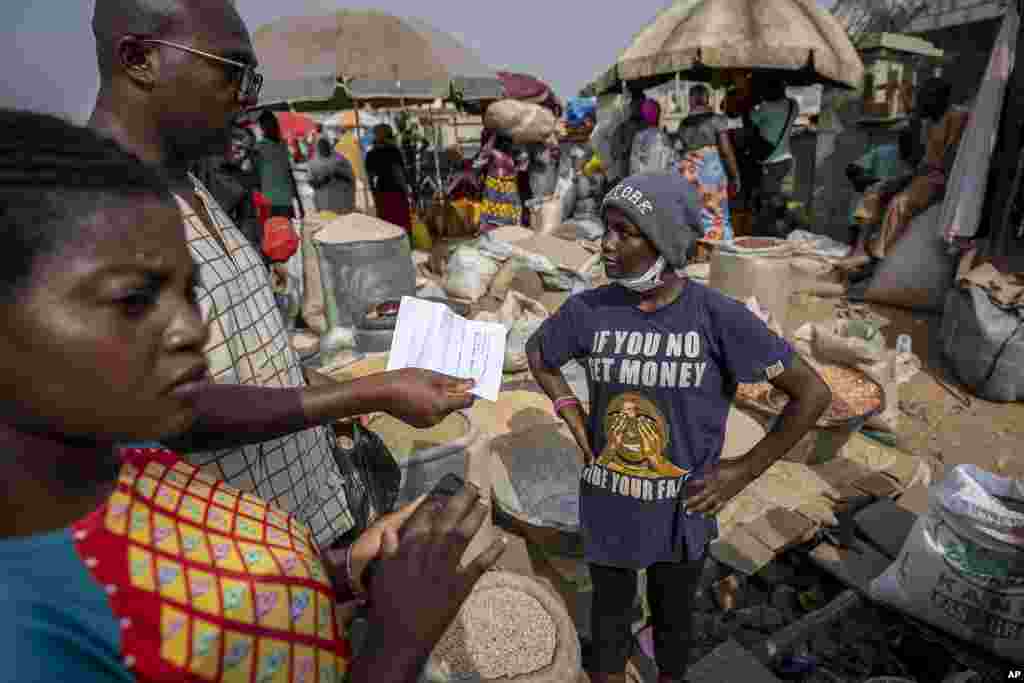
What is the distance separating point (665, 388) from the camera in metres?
1.69

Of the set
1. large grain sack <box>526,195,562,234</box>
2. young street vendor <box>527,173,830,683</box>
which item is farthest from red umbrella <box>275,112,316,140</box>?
young street vendor <box>527,173,830,683</box>

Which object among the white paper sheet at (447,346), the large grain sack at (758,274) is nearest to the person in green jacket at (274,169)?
the large grain sack at (758,274)

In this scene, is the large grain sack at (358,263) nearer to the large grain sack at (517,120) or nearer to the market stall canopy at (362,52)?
the market stall canopy at (362,52)

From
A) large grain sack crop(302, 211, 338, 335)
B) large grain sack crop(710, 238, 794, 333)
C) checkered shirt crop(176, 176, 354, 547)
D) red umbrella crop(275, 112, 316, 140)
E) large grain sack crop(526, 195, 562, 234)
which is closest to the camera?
checkered shirt crop(176, 176, 354, 547)

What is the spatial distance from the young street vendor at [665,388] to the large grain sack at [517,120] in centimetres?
546

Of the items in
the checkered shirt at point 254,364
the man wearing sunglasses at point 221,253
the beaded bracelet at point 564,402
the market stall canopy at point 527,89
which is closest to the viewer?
the man wearing sunglasses at point 221,253

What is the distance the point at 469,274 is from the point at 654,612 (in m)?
3.36

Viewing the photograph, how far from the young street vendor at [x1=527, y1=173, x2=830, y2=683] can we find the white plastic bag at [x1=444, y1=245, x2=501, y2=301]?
304cm

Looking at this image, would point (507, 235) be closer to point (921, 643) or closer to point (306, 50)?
point (306, 50)

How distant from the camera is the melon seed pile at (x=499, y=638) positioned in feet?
5.79

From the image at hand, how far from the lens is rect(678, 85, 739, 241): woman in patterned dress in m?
5.88

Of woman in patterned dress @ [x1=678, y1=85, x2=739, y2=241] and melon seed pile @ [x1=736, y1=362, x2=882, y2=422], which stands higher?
woman in patterned dress @ [x1=678, y1=85, x2=739, y2=241]

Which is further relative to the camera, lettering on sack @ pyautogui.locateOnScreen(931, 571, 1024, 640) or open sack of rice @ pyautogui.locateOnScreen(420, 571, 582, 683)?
lettering on sack @ pyautogui.locateOnScreen(931, 571, 1024, 640)

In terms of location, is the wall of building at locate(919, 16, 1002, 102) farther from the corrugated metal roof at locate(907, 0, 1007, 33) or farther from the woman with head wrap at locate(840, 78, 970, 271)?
the woman with head wrap at locate(840, 78, 970, 271)
